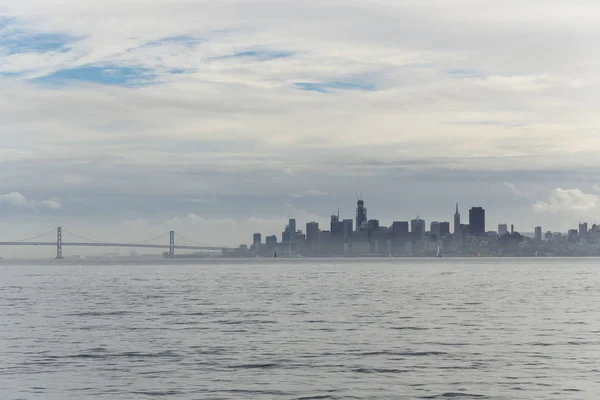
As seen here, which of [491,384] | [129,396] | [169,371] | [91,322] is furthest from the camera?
[91,322]

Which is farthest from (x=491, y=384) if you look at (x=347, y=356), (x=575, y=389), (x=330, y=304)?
(x=330, y=304)

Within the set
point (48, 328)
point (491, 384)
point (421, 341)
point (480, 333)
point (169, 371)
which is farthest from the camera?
point (48, 328)

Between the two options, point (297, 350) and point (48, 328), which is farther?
point (48, 328)

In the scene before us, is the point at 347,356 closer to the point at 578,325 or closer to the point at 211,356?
the point at 211,356

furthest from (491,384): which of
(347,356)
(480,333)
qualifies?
(480,333)

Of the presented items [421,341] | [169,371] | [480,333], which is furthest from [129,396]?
[480,333]

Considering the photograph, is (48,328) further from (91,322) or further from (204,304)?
(204,304)

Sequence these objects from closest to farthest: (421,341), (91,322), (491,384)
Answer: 1. (491,384)
2. (421,341)
3. (91,322)

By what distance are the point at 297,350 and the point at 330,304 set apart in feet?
92.4

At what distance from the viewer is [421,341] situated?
3734 centimetres

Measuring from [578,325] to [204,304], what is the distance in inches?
1106

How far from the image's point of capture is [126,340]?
38156 mm

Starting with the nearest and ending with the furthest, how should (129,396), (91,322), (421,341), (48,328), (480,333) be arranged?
(129,396)
(421,341)
(480,333)
(48,328)
(91,322)

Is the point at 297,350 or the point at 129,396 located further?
the point at 297,350
